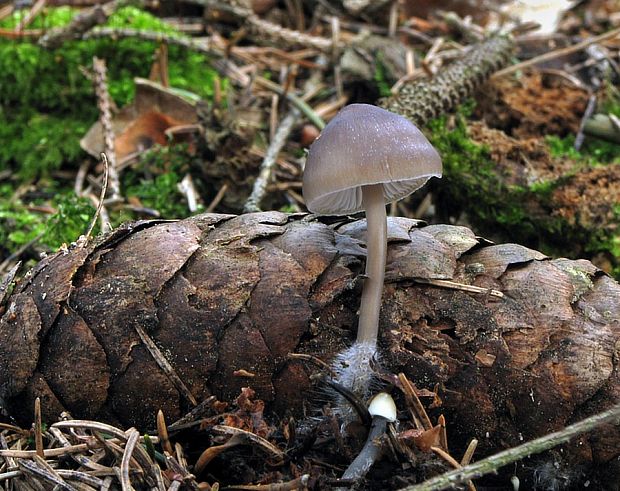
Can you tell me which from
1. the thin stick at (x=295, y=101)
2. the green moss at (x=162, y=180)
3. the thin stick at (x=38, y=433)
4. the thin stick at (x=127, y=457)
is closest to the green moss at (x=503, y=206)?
the thin stick at (x=295, y=101)

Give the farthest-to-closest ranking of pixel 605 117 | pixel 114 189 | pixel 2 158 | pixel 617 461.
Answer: pixel 2 158 → pixel 605 117 → pixel 114 189 → pixel 617 461

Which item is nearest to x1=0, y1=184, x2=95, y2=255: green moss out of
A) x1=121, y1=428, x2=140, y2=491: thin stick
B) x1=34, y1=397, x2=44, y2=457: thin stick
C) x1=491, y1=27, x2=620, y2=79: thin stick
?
x1=34, y1=397, x2=44, y2=457: thin stick

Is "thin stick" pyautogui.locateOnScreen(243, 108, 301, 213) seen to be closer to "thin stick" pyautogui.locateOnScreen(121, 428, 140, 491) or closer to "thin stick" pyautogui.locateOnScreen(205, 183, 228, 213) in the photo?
"thin stick" pyautogui.locateOnScreen(205, 183, 228, 213)

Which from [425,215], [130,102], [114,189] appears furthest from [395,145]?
[130,102]

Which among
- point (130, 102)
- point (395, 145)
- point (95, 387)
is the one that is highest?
point (395, 145)

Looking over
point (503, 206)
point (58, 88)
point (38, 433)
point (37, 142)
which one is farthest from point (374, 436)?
point (58, 88)

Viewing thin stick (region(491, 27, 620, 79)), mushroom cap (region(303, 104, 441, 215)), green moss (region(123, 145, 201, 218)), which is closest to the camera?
mushroom cap (region(303, 104, 441, 215))

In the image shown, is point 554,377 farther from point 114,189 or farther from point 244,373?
point 114,189
